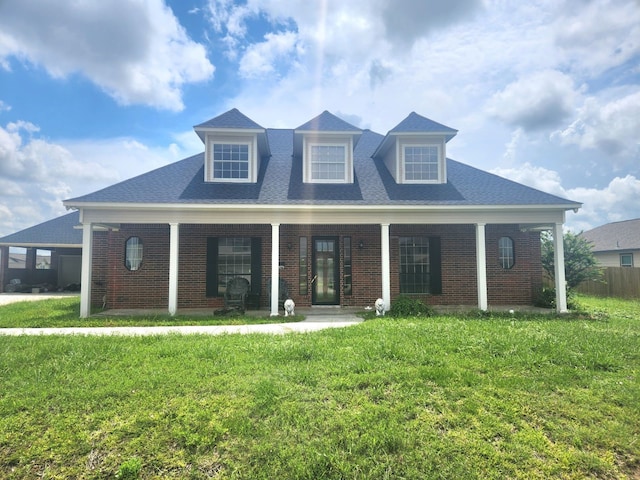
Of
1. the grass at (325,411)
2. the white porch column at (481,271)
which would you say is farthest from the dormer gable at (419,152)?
the grass at (325,411)

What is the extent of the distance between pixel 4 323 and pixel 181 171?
6111 millimetres

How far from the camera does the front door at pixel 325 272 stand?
1096 centimetres

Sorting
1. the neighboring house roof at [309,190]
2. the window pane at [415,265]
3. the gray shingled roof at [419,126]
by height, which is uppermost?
the gray shingled roof at [419,126]

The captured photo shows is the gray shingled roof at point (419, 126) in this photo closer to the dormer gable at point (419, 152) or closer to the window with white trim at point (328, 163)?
the dormer gable at point (419, 152)

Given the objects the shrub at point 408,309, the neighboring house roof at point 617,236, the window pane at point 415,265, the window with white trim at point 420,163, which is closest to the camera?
the shrub at point 408,309

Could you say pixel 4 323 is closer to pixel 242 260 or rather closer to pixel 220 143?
pixel 242 260

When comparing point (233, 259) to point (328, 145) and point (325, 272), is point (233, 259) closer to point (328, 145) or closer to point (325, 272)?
point (325, 272)

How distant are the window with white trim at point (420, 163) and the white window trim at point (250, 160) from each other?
193 inches

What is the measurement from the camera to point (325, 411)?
355cm

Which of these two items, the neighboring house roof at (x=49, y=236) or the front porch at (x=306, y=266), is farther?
the neighboring house roof at (x=49, y=236)

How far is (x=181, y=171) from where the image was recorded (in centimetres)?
1144

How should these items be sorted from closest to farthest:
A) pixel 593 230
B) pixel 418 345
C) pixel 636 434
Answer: pixel 636 434 < pixel 418 345 < pixel 593 230

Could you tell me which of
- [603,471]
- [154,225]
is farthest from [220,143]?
[603,471]

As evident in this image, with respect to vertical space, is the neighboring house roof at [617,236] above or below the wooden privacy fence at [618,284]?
above
